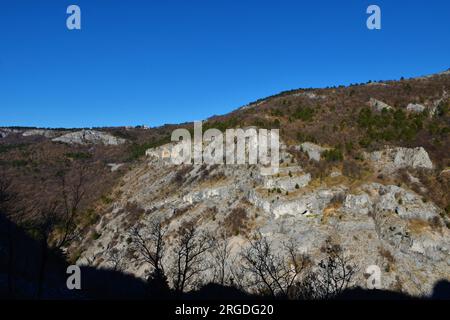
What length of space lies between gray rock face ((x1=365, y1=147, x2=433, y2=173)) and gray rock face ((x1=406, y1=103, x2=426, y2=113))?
578 inches

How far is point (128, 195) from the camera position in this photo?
64625 millimetres

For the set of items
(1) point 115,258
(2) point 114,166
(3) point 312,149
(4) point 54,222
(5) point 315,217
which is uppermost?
(2) point 114,166

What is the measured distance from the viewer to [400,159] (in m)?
46.9

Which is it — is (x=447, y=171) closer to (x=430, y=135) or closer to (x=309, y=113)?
(x=430, y=135)

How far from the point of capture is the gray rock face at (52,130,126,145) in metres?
142

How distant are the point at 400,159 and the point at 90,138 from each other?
124 metres

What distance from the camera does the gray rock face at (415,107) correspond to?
59.6m

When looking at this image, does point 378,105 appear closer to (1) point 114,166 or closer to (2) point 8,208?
(2) point 8,208

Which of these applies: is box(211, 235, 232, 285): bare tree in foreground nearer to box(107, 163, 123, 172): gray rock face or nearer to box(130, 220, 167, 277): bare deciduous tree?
box(130, 220, 167, 277): bare deciduous tree

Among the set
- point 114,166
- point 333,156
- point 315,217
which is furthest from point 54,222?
point 114,166

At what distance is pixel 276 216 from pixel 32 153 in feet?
318
